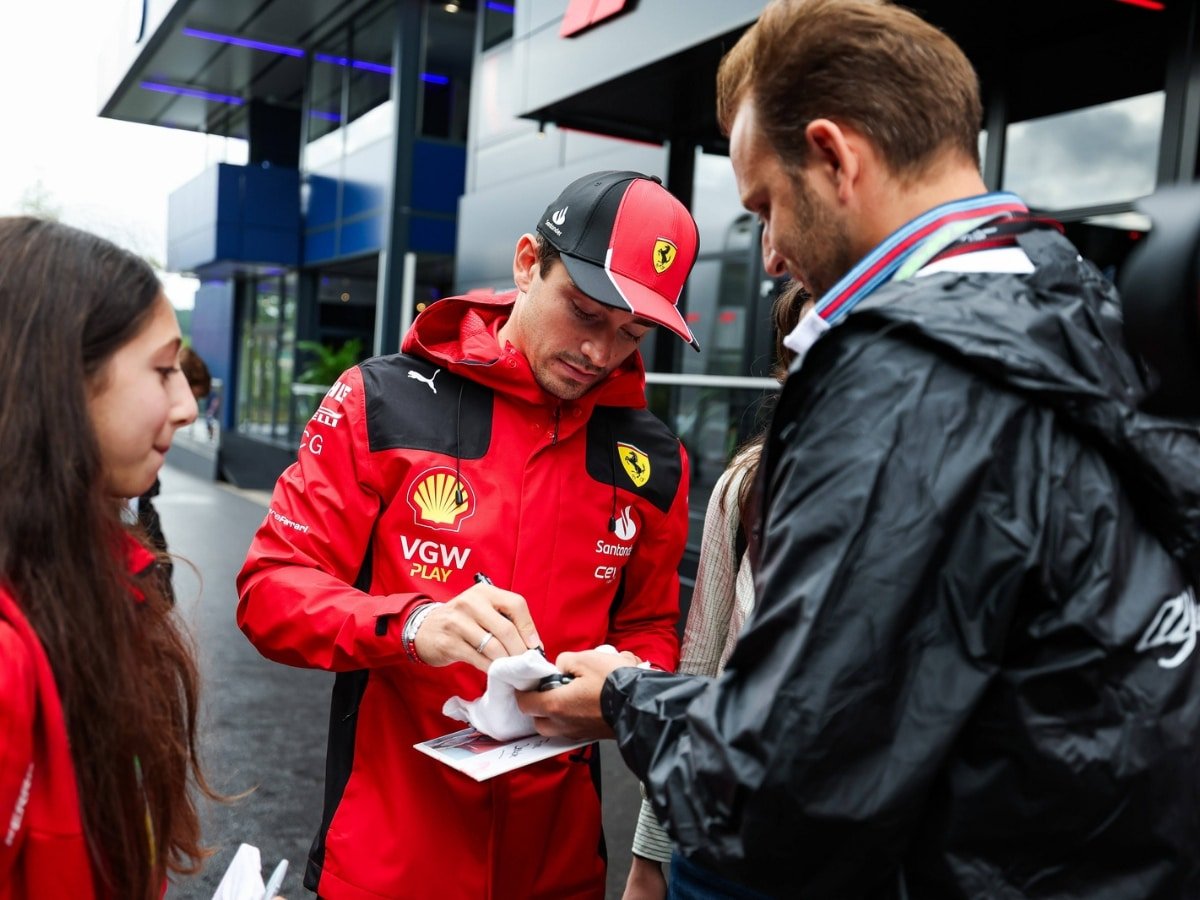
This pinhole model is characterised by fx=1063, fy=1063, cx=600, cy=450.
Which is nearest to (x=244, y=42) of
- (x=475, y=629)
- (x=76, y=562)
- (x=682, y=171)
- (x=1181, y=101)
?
(x=682, y=171)

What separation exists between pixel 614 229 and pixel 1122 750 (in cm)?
130

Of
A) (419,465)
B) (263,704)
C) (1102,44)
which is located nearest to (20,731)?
(419,465)

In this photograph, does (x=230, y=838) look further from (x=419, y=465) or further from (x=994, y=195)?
(x=994, y=195)

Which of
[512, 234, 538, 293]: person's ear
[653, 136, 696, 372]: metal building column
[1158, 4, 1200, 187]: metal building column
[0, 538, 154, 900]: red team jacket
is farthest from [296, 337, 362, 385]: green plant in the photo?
[0, 538, 154, 900]: red team jacket

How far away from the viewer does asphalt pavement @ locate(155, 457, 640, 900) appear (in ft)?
13.7

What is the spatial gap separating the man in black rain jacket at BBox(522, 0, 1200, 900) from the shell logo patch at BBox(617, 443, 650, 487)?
973mm

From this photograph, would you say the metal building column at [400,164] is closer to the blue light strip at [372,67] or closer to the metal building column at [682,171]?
the blue light strip at [372,67]

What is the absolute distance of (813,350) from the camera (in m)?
1.21

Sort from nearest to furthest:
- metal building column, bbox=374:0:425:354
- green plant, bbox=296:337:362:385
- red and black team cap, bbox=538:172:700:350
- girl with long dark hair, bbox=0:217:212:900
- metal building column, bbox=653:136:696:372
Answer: girl with long dark hair, bbox=0:217:212:900 → red and black team cap, bbox=538:172:700:350 → metal building column, bbox=653:136:696:372 → metal building column, bbox=374:0:425:354 → green plant, bbox=296:337:362:385

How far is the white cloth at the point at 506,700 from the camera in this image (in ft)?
5.22

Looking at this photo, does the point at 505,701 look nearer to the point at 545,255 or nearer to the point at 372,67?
the point at 545,255

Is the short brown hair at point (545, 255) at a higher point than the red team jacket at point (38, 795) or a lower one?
higher

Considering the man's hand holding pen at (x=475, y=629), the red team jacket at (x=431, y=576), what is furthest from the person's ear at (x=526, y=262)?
the man's hand holding pen at (x=475, y=629)

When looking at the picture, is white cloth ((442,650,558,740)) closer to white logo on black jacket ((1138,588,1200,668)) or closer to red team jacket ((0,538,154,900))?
red team jacket ((0,538,154,900))
